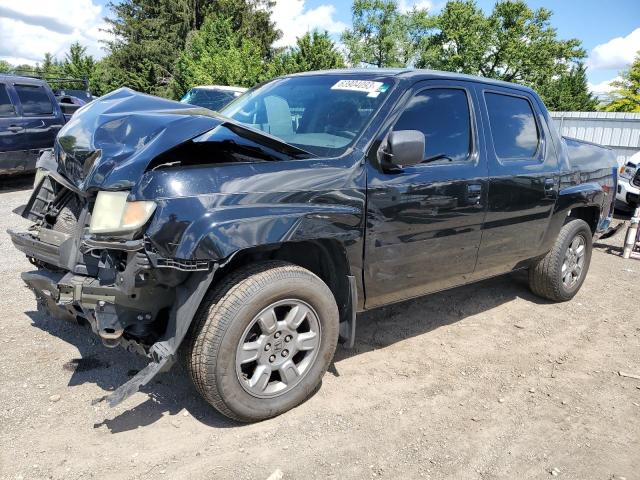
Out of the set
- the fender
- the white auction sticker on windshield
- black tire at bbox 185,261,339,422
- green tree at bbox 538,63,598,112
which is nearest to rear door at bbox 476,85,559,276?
the fender

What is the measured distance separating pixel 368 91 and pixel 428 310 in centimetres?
228

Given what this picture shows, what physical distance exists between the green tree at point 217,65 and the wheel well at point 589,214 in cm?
1932

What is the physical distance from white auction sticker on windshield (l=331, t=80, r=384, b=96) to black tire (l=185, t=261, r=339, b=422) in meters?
1.32

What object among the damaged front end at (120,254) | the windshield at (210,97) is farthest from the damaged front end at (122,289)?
the windshield at (210,97)

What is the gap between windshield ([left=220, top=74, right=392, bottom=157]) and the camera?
328cm

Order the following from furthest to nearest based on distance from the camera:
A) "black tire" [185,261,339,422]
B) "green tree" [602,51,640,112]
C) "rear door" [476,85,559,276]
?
"green tree" [602,51,640,112], "rear door" [476,85,559,276], "black tire" [185,261,339,422]

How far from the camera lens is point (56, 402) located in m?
3.04

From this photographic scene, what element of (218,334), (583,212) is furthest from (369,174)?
(583,212)

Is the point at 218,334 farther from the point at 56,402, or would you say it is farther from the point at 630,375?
the point at 630,375

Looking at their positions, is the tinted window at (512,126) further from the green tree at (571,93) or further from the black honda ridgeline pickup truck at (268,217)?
the green tree at (571,93)

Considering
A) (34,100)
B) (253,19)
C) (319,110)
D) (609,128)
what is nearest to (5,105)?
(34,100)

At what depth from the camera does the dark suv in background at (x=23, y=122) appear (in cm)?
929

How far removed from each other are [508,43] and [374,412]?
54.9 m

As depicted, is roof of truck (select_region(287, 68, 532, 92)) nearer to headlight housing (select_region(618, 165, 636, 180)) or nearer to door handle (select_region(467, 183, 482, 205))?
door handle (select_region(467, 183, 482, 205))
